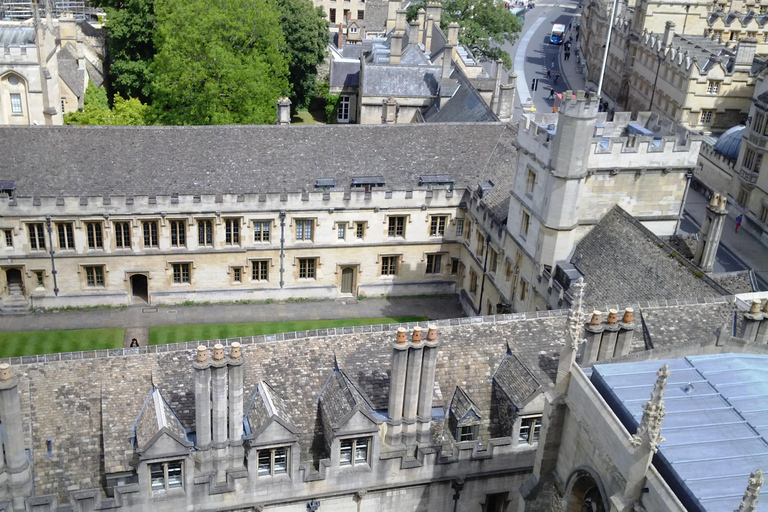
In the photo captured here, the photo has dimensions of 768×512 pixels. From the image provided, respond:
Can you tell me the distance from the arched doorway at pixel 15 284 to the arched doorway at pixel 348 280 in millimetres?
20469

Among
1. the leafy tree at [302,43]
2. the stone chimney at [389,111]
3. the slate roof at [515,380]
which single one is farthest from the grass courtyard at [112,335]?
the leafy tree at [302,43]

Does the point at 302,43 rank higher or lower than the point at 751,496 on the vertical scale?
lower

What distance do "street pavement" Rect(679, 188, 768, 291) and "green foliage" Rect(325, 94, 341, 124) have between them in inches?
1447

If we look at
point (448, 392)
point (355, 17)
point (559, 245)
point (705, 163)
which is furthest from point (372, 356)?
point (355, 17)

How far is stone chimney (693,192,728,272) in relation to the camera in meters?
38.9

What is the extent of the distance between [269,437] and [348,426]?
254cm

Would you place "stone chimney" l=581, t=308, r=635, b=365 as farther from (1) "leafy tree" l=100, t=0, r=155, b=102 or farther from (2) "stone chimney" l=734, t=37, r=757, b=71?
(2) "stone chimney" l=734, t=37, r=757, b=71

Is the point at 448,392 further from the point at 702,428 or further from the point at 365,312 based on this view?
the point at 365,312

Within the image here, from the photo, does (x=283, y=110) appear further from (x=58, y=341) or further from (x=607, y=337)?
(x=607, y=337)

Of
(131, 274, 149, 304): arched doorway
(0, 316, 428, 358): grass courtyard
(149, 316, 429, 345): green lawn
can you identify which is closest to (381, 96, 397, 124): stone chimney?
(149, 316, 429, 345): green lawn

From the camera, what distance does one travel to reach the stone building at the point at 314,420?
2478 cm

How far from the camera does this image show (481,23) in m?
104

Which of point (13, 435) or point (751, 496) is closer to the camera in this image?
point (751, 496)

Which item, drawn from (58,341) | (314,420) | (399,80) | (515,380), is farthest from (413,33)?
(314,420)
